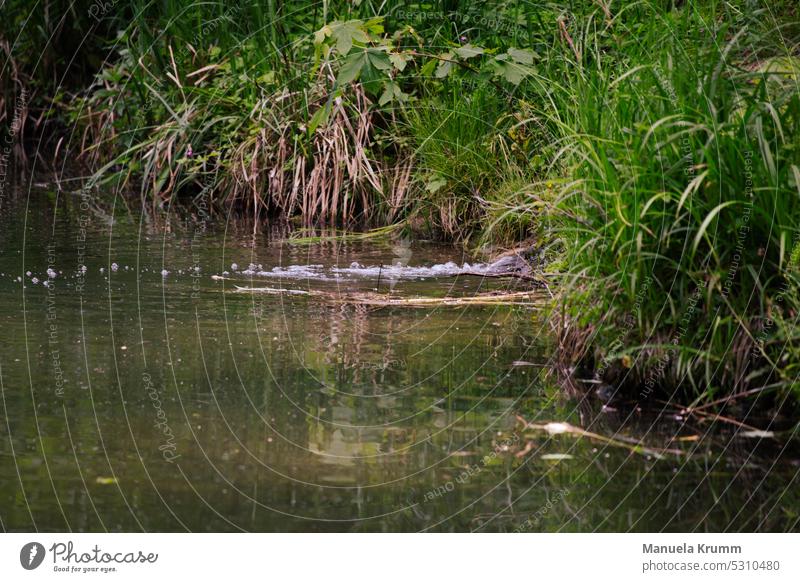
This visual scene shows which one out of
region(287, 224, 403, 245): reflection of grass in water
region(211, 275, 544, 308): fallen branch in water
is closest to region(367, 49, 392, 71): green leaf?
region(211, 275, 544, 308): fallen branch in water

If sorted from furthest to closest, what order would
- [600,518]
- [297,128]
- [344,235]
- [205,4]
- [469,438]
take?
1. [205,4]
2. [297,128]
3. [344,235]
4. [469,438]
5. [600,518]

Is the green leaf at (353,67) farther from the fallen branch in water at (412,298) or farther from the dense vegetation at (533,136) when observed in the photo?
the fallen branch in water at (412,298)

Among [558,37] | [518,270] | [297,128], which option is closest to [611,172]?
[518,270]

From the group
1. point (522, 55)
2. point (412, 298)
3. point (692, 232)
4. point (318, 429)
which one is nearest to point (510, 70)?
point (522, 55)

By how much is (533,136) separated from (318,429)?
4.12 m

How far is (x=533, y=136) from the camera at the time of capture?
755cm

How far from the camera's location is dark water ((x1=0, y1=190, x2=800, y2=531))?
10.7 feet

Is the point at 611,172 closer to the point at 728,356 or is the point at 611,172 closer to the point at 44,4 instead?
the point at 728,356

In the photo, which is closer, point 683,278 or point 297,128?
point 683,278

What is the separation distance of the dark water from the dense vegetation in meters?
0.36

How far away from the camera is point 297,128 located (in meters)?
8.82

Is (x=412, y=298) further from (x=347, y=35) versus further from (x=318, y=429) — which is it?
(x=318, y=429)

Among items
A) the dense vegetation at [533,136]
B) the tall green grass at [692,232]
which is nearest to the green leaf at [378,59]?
the dense vegetation at [533,136]

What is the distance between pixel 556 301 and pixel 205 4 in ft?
20.5
